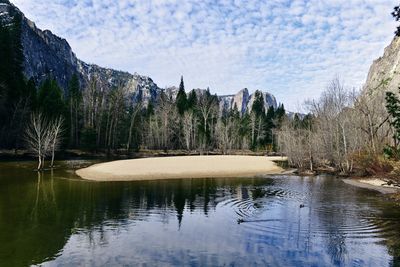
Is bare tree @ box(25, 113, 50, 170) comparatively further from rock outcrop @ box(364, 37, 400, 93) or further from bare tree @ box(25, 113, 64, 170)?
A: rock outcrop @ box(364, 37, 400, 93)

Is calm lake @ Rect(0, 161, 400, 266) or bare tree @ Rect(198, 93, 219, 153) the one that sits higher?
bare tree @ Rect(198, 93, 219, 153)

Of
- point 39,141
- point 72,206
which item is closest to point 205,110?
point 39,141

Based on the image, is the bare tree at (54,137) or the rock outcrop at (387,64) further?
the rock outcrop at (387,64)

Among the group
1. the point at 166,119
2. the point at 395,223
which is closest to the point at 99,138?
the point at 166,119

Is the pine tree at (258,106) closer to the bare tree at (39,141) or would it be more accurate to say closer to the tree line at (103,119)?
the tree line at (103,119)

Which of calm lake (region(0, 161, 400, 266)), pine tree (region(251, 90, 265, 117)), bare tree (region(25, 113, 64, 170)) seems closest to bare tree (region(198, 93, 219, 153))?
pine tree (region(251, 90, 265, 117))

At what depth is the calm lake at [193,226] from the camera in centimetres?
1216

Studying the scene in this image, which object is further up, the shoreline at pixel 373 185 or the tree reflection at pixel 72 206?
the shoreline at pixel 373 185

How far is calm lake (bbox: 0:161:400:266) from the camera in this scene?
39.9ft

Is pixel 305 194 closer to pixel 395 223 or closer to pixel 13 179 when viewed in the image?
pixel 395 223

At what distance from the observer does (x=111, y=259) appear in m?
11.8

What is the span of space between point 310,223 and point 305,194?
9832 millimetres

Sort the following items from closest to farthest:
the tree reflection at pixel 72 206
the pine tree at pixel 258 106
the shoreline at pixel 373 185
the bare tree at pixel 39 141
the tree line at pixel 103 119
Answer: the tree reflection at pixel 72 206, the shoreline at pixel 373 185, the bare tree at pixel 39 141, the tree line at pixel 103 119, the pine tree at pixel 258 106

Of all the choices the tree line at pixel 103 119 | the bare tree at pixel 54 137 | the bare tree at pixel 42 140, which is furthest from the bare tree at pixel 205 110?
the bare tree at pixel 42 140
